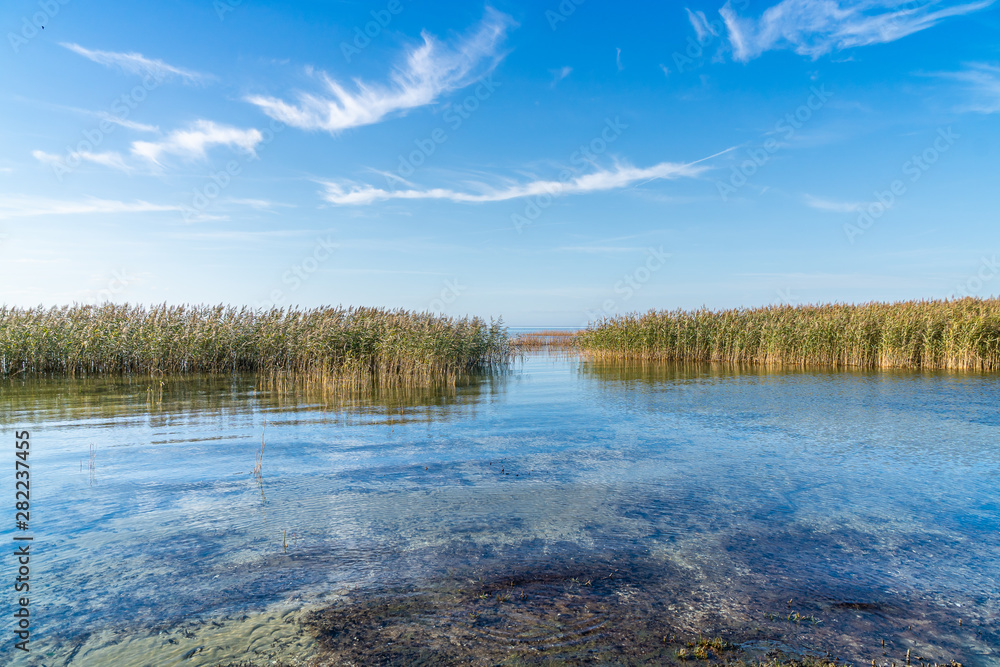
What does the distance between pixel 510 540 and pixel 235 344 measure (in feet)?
78.3

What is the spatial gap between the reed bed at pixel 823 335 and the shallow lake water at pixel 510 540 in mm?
15729

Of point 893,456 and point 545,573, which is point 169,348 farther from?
point 893,456

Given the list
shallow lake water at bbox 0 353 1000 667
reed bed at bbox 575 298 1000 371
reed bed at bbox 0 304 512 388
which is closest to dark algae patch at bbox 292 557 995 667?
shallow lake water at bbox 0 353 1000 667

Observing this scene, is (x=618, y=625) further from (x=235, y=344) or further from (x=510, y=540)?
(x=235, y=344)

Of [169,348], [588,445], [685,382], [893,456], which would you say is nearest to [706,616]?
[588,445]

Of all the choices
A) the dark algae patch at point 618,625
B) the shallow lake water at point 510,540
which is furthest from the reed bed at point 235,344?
the dark algae patch at point 618,625

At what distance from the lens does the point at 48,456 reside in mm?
9789

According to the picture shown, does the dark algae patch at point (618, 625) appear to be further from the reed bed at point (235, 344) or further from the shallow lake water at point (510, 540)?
the reed bed at point (235, 344)

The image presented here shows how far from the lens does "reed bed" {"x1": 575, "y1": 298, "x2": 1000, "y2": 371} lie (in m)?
26.0

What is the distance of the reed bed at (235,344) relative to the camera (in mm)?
23094

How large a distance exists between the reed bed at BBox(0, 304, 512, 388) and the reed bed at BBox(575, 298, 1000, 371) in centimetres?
1193

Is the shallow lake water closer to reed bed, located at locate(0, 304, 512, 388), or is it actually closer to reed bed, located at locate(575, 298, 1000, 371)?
reed bed, located at locate(0, 304, 512, 388)

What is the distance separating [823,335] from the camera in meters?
28.9

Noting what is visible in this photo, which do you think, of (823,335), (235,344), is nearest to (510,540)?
(235,344)
